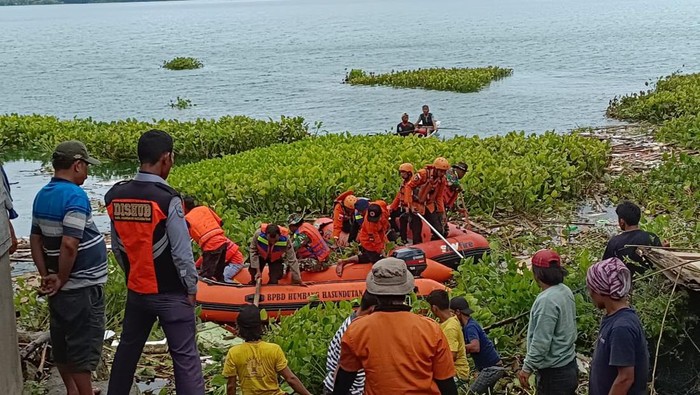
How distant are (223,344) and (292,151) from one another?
9.80 metres

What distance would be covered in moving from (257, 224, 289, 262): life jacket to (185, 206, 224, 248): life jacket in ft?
2.78

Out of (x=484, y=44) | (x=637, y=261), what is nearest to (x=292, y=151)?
(x=637, y=261)

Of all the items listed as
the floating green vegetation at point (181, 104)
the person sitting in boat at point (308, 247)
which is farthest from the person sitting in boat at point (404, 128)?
the floating green vegetation at point (181, 104)

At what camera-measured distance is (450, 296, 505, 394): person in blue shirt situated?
683 centimetres

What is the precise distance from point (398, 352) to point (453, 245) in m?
7.13

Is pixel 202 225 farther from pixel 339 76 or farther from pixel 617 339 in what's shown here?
pixel 339 76

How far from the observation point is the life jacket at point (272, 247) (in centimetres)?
945

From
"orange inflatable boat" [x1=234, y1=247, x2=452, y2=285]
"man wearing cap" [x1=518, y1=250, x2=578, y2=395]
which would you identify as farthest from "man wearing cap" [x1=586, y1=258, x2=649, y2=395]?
"orange inflatable boat" [x1=234, y1=247, x2=452, y2=285]

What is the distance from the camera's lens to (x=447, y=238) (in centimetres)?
1154

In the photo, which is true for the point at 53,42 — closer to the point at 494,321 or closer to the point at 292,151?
the point at 292,151

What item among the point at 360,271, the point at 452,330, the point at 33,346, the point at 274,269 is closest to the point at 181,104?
the point at 360,271

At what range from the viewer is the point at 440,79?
39.7 m

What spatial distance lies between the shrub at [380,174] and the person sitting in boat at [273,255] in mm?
3961

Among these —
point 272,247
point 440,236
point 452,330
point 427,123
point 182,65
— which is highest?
point 452,330
